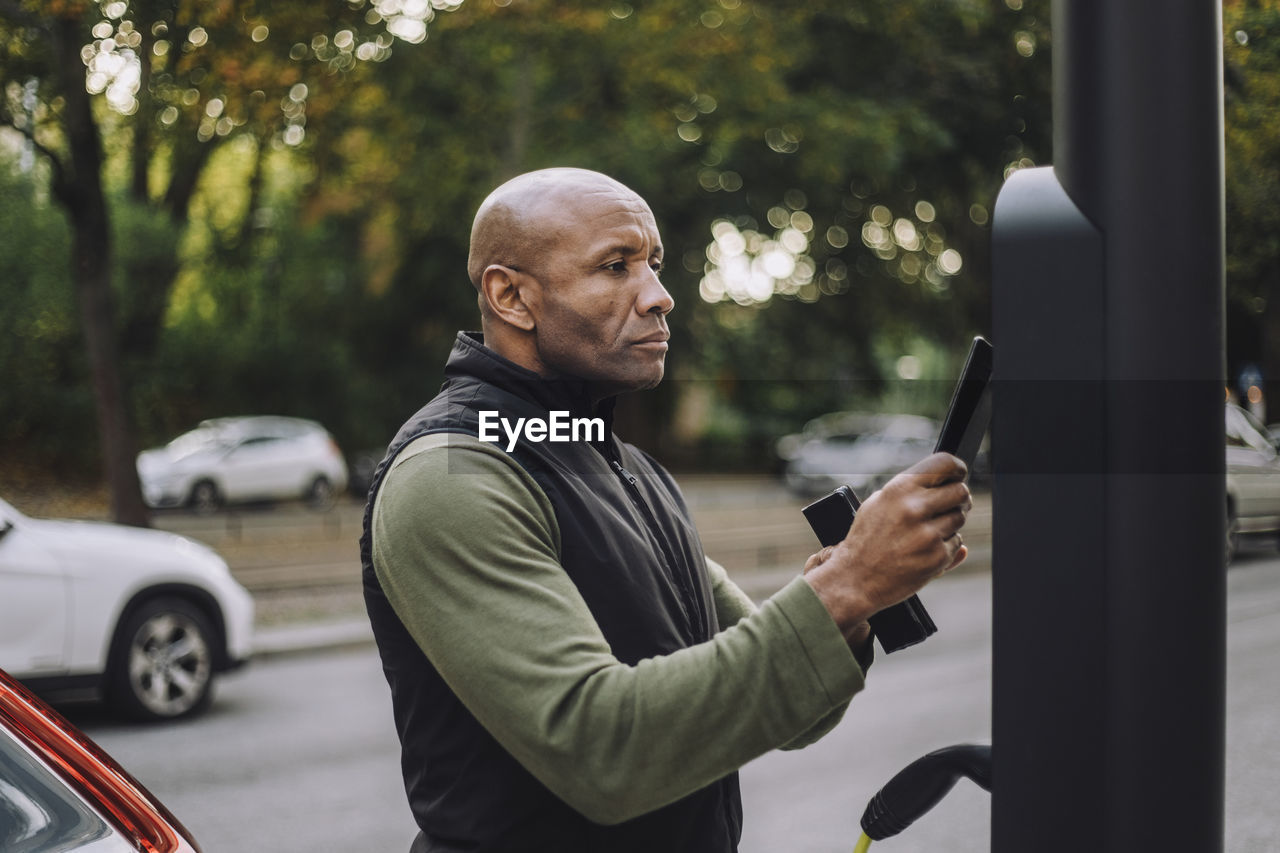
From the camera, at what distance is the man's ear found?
4.92ft

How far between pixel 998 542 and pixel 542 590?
1.40ft

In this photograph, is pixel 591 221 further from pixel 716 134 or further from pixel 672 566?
pixel 716 134

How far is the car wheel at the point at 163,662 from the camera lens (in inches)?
294

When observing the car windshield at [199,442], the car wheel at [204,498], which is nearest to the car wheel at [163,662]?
the car wheel at [204,498]

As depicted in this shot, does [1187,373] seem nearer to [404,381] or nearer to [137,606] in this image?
[137,606]

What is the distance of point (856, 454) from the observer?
90.5 feet

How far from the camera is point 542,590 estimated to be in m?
1.23

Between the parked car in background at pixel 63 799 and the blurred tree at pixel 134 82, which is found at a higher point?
the blurred tree at pixel 134 82

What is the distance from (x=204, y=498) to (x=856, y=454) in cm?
1275

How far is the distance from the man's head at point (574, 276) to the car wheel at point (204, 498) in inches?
886

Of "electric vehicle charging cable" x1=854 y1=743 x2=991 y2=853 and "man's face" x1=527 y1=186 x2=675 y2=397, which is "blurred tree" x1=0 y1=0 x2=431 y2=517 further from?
"electric vehicle charging cable" x1=854 y1=743 x2=991 y2=853

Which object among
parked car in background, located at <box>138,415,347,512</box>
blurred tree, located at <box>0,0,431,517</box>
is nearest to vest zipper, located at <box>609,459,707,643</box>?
blurred tree, located at <box>0,0,431,517</box>

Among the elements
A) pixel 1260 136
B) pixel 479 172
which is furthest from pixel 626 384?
pixel 479 172

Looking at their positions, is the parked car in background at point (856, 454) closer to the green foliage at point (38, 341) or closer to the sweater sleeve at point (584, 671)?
the green foliage at point (38, 341)
